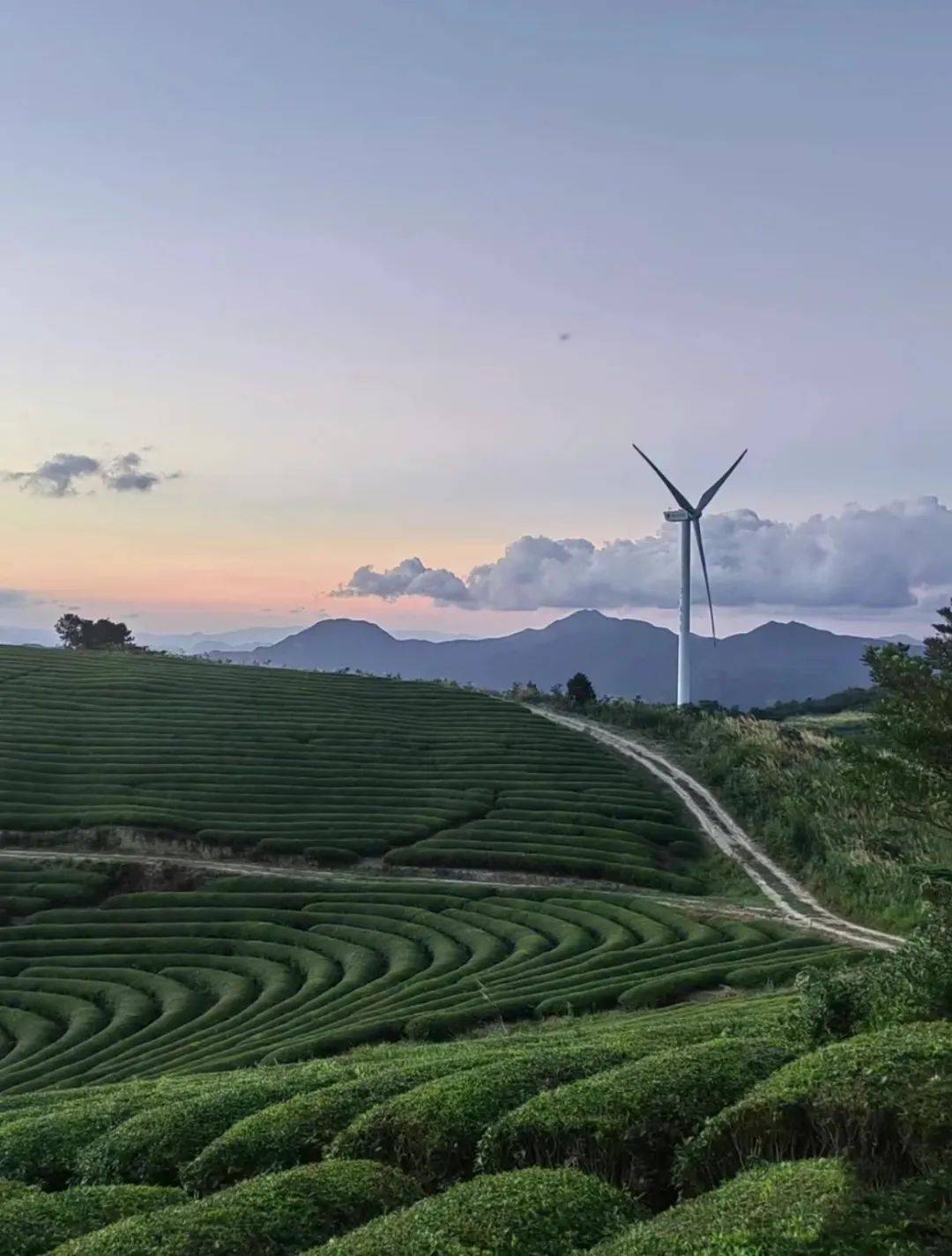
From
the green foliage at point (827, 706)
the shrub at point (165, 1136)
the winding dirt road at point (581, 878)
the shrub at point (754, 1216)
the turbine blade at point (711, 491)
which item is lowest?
the winding dirt road at point (581, 878)

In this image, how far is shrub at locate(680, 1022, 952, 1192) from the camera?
8.92 m

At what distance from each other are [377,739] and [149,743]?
562 inches

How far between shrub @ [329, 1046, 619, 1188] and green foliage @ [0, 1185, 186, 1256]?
185 cm

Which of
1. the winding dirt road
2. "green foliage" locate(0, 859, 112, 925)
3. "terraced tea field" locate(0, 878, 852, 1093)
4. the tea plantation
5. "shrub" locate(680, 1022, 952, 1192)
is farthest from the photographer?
"green foliage" locate(0, 859, 112, 925)

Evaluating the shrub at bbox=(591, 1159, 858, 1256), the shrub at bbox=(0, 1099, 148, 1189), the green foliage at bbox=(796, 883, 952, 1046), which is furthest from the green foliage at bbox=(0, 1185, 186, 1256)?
the green foliage at bbox=(796, 883, 952, 1046)

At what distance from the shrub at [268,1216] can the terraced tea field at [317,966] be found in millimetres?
14743

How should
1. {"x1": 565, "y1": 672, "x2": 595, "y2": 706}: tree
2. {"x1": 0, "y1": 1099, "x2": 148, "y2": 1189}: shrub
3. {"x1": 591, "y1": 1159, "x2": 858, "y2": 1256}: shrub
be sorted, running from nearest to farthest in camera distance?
{"x1": 591, "y1": 1159, "x2": 858, "y2": 1256}: shrub → {"x1": 0, "y1": 1099, "x2": 148, "y2": 1189}: shrub → {"x1": 565, "y1": 672, "x2": 595, "y2": 706}: tree

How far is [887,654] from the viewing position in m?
19.0

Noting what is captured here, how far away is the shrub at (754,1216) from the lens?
7.31 metres

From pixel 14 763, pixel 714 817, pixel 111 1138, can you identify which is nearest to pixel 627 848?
pixel 714 817

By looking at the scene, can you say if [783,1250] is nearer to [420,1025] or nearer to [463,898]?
[420,1025]

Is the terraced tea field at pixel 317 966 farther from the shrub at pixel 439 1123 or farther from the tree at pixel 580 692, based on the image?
the tree at pixel 580 692

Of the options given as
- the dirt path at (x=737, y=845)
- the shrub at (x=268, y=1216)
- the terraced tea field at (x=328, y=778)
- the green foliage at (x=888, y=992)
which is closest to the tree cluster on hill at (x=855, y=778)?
the dirt path at (x=737, y=845)

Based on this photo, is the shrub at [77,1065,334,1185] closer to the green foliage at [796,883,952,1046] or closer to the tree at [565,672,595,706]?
the green foliage at [796,883,952,1046]
